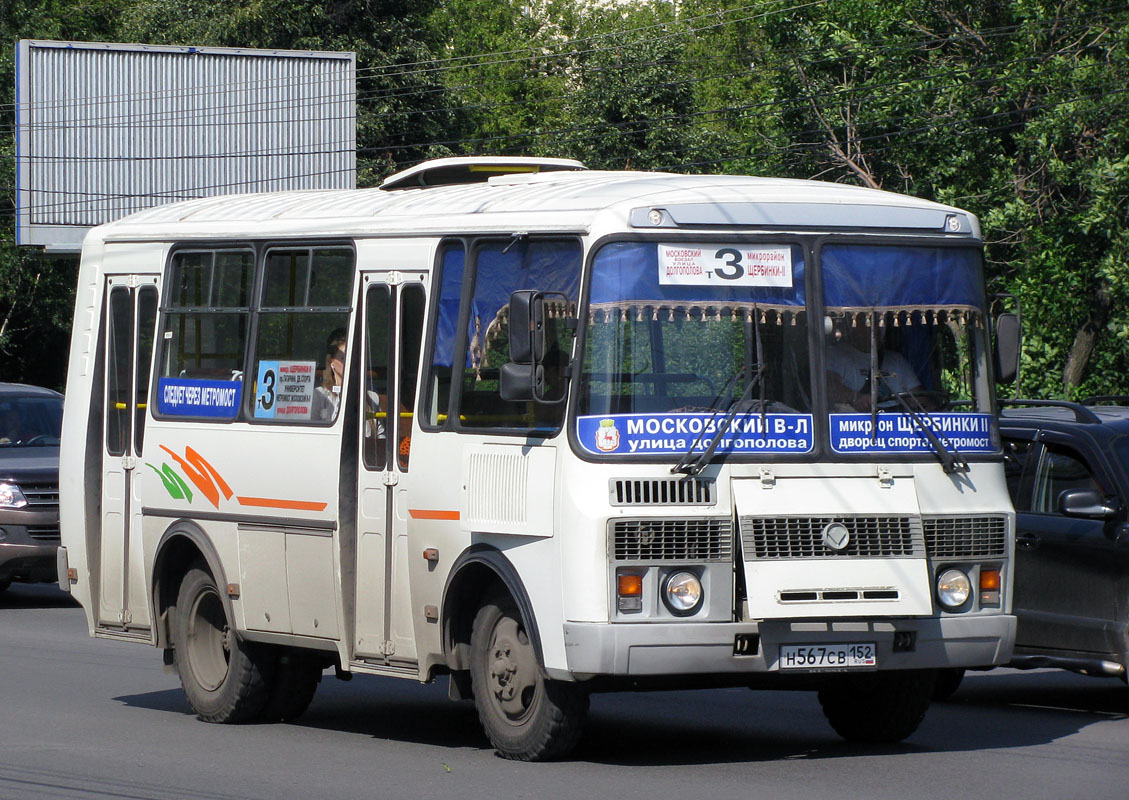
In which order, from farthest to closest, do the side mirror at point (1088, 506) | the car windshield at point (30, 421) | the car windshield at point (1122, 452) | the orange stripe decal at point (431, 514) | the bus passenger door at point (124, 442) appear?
the car windshield at point (30, 421), the bus passenger door at point (124, 442), the car windshield at point (1122, 452), the side mirror at point (1088, 506), the orange stripe decal at point (431, 514)

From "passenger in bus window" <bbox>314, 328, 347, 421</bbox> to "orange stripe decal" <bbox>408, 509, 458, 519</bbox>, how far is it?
2.75 ft

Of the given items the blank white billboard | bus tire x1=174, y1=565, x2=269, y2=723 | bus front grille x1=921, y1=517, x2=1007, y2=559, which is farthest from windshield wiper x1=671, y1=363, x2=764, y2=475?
the blank white billboard

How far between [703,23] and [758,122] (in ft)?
116

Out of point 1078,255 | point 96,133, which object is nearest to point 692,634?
point 1078,255

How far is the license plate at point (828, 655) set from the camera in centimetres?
865

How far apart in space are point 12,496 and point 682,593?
35.1 ft

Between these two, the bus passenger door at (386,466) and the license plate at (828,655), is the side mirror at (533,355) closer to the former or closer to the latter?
the bus passenger door at (386,466)

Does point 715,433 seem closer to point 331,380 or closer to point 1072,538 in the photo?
point 331,380

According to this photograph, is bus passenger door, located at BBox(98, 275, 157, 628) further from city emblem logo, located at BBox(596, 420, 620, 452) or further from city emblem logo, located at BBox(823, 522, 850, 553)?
city emblem logo, located at BBox(823, 522, 850, 553)

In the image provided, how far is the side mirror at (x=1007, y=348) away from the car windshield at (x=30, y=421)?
11.7m

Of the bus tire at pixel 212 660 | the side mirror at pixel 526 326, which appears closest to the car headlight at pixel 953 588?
the side mirror at pixel 526 326

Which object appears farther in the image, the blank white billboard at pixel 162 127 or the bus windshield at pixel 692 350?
the blank white billboard at pixel 162 127

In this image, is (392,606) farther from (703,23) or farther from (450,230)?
(703,23)

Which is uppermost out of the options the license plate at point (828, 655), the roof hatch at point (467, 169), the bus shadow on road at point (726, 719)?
the roof hatch at point (467, 169)
